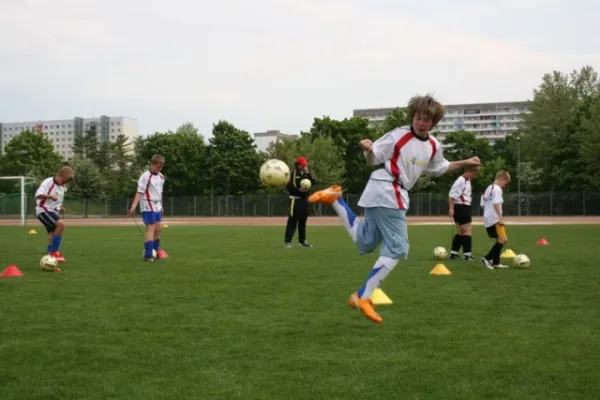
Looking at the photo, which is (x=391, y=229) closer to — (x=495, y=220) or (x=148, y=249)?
(x=495, y=220)

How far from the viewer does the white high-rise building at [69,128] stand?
180 metres

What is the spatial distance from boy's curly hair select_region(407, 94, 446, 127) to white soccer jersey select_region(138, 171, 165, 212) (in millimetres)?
7802

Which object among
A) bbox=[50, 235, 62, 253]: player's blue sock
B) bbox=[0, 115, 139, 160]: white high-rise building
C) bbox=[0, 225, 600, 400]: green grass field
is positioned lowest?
bbox=[0, 225, 600, 400]: green grass field

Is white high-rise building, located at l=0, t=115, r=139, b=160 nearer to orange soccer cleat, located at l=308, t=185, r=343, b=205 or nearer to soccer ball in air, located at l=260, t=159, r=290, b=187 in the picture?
soccer ball in air, located at l=260, t=159, r=290, b=187

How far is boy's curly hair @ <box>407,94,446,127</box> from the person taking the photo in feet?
21.7

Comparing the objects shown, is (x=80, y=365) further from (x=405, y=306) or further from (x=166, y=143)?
(x=166, y=143)

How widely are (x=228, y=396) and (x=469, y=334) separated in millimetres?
2721

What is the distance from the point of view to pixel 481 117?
188 metres

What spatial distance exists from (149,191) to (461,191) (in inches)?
259

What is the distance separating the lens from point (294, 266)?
12086mm

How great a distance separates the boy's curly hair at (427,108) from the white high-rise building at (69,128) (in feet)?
579

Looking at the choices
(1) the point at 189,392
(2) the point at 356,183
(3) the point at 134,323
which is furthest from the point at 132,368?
(2) the point at 356,183

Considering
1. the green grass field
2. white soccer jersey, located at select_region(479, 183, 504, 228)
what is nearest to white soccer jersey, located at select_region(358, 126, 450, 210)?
the green grass field

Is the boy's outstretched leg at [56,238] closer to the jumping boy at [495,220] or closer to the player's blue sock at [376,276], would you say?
the player's blue sock at [376,276]
